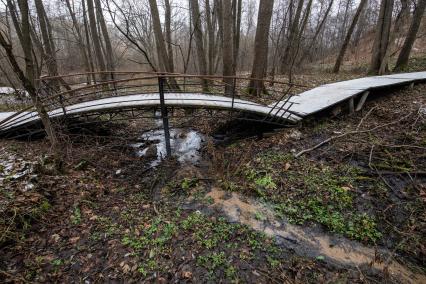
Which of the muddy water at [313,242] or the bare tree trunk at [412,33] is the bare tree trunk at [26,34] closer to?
the muddy water at [313,242]

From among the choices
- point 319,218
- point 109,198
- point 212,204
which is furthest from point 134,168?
point 319,218

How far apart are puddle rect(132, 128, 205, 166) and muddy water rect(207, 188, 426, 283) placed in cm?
197

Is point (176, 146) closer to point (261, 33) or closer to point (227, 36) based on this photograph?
point (227, 36)

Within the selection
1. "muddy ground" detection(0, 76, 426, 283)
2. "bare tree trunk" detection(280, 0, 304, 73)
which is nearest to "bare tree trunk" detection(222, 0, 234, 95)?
"muddy ground" detection(0, 76, 426, 283)

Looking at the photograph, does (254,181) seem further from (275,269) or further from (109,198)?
(109,198)

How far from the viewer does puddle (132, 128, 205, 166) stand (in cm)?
575

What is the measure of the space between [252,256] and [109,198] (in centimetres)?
267

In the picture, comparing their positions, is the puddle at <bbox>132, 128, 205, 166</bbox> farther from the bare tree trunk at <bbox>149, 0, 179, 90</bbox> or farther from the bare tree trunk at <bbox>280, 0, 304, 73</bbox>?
the bare tree trunk at <bbox>280, 0, 304, 73</bbox>

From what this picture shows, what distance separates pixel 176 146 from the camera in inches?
251

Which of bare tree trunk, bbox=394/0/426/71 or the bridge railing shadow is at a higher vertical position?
bare tree trunk, bbox=394/0/426/71

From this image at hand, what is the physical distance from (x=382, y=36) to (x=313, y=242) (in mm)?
10849

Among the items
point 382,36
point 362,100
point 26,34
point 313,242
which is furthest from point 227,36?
point 382,36

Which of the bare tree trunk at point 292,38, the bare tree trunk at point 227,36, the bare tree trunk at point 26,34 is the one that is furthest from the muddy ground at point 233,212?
the bare tree trunk at point 292,38

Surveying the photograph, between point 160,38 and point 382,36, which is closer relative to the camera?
point 160,38
